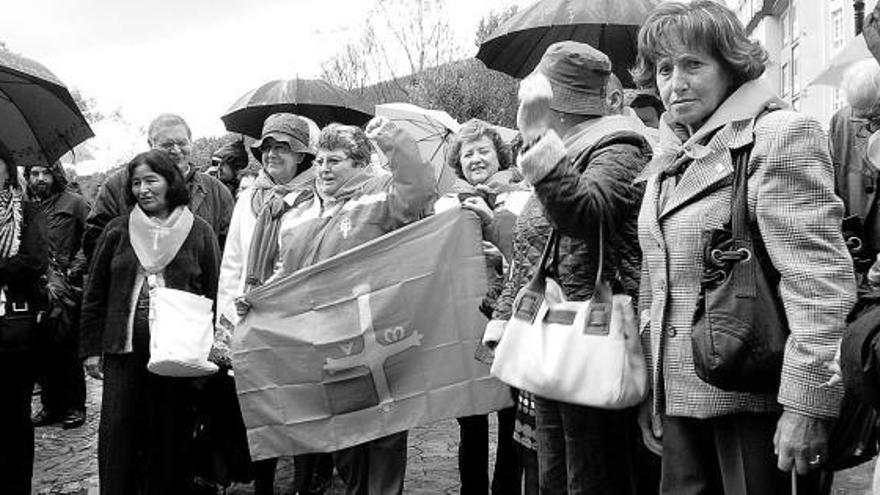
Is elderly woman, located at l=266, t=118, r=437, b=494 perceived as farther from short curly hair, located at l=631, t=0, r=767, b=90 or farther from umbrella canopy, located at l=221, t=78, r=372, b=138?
umbrella canopy, located at l=221, t=78, r=372, b=138

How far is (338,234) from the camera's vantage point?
4.73 meters

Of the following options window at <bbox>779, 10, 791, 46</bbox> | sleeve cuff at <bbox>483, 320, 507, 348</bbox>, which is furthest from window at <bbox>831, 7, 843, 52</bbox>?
sleeve cuff at <bbox>483, 320, 507, 348</bbox>

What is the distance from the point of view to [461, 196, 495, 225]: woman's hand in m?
4.64

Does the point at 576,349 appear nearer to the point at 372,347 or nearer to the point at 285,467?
the point at 372,347

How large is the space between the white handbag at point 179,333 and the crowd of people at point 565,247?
0.39ft

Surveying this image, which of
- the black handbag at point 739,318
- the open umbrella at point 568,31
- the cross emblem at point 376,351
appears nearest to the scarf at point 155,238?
the cross emblem at point 376,351

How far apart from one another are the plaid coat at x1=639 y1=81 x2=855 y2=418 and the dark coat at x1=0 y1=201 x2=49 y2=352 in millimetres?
3698

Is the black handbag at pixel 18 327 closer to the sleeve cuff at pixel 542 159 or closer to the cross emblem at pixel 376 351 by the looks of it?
the cross emblem at pixel 376 351

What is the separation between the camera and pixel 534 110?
9.96 ft

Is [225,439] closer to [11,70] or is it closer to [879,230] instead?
[11,70]

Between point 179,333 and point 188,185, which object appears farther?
point 188,185

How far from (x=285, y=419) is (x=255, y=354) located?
35 centimetres

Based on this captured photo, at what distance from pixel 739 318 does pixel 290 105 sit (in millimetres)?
5549

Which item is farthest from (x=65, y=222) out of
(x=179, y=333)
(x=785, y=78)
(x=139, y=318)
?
(x=785, y=78)
